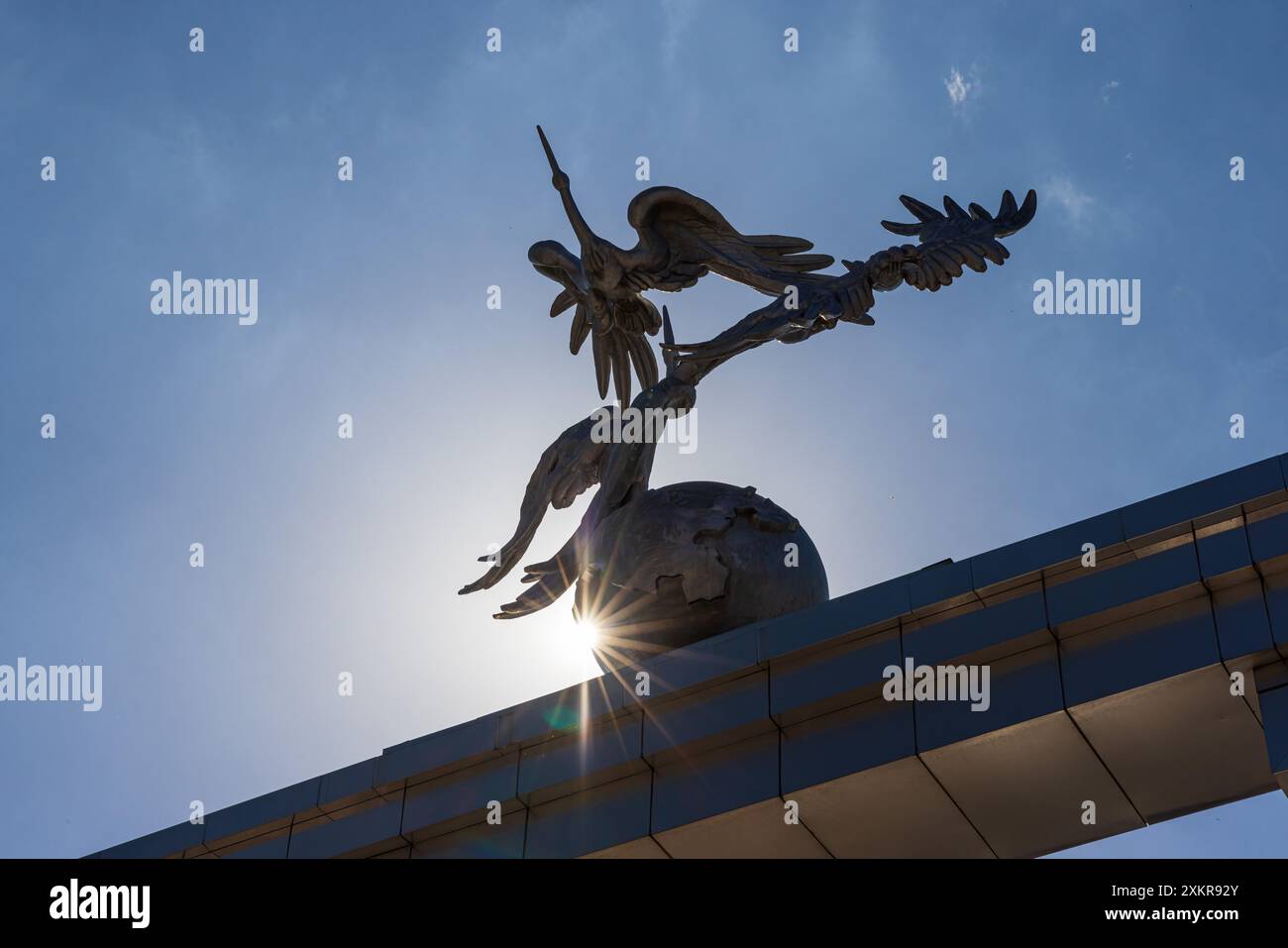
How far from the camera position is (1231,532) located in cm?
1040

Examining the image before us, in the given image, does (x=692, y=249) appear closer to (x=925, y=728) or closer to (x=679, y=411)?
(x=679, y=411)

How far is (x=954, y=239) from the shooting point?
15141 millimetres

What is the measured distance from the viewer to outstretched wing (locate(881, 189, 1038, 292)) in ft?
49.4

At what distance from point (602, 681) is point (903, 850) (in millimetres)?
2376

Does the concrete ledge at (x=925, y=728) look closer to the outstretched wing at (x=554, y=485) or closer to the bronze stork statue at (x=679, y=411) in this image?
the bronze stork statue at (x=679, y=411)

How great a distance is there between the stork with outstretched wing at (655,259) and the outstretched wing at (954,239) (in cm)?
92

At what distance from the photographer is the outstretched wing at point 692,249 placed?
16.0 metres

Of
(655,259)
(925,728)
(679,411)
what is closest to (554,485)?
(679,411)

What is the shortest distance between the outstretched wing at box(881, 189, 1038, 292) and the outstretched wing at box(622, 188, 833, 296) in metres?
0.97

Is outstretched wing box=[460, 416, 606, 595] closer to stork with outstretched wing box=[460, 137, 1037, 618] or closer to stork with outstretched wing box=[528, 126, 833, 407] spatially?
stork with outstretched wing box=[460, 137, 1037, 618]

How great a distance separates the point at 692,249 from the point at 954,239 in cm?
251
